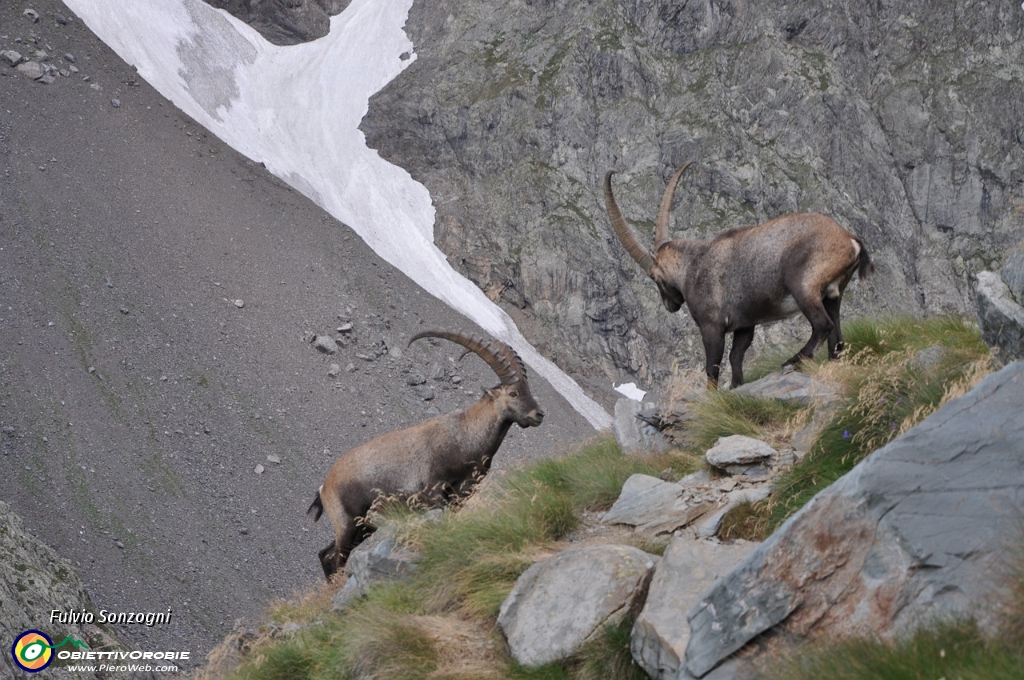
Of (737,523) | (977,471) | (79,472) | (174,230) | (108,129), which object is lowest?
(79,472)

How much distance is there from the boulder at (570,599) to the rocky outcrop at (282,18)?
237 feet

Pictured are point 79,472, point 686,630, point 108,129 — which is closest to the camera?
point 686,630

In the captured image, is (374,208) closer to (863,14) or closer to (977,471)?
(863,14)

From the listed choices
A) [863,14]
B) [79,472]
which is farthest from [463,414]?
[863,14]

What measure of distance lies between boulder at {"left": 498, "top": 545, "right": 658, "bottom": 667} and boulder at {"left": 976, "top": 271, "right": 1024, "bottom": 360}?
2.86m

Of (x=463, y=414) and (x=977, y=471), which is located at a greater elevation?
(x=977, y=471)

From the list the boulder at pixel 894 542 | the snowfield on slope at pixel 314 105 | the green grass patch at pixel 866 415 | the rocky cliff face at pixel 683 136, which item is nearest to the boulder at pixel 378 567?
the green grass patch at pixel 866 415

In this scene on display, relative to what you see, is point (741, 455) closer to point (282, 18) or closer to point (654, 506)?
point (654, 506)

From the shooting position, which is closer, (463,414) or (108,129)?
(463,414)

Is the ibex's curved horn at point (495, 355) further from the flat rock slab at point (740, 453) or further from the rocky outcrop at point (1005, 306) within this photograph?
the rocky outcrop at point (1005, 306)

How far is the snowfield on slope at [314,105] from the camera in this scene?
59.0 meters

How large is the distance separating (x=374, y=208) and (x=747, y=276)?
2130 inches

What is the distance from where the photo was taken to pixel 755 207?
6594cm

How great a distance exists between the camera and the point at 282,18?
7388cm
